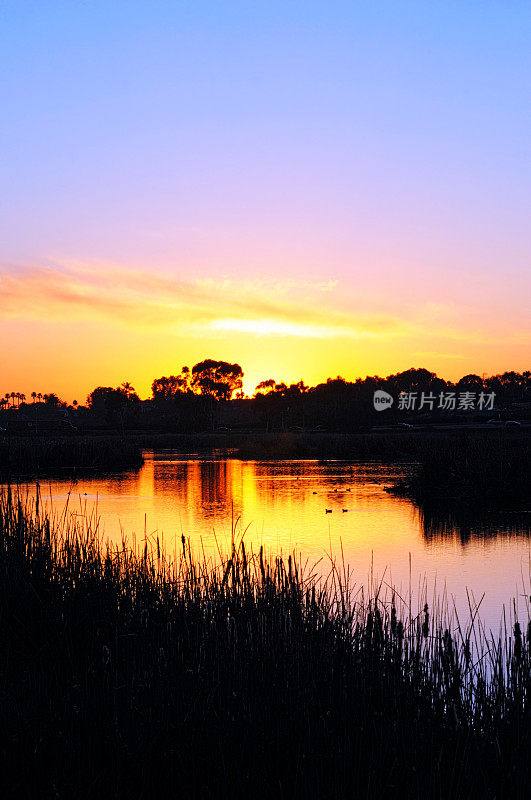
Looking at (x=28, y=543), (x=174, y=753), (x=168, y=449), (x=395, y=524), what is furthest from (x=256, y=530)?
(x=168, y=449)

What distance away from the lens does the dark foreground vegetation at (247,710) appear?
4855mm

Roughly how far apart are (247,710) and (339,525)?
697 inches

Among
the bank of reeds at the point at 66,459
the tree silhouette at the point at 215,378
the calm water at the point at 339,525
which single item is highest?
the tree silhouette at the point at 215,378

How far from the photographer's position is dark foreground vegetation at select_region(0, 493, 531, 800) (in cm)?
486

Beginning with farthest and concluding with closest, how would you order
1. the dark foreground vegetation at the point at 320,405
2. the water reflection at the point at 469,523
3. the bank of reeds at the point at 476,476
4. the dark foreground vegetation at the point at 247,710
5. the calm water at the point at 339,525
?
the dark foreground vegetation at the point at 320,405 < the bank of reeds at the point at 476,476 < the water reflection at the point at 469,523 < the calm water at the point at 339,525 < the dark foreground vegetation at the point at 247,710

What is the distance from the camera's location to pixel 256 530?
2259cm

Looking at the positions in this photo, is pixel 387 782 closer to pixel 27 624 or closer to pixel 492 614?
pixel 27 624

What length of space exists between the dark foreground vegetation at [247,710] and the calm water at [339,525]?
2.13m

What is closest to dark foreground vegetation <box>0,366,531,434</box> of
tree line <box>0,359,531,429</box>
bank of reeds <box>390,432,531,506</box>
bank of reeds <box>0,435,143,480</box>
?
tree line <box>0,359,531,429</box>

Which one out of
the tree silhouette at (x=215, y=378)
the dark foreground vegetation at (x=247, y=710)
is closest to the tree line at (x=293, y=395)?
the tree silhouette at (x=215, y=378)

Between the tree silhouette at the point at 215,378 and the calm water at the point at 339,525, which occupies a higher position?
the tree silhouette at the point at 215,378

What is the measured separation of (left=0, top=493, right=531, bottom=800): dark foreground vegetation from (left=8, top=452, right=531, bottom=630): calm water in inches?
83.7

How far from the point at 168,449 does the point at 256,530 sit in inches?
2464

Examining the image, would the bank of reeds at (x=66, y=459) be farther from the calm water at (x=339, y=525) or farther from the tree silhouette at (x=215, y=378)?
Answer: the tree silhouette at (x=215, y=378)
